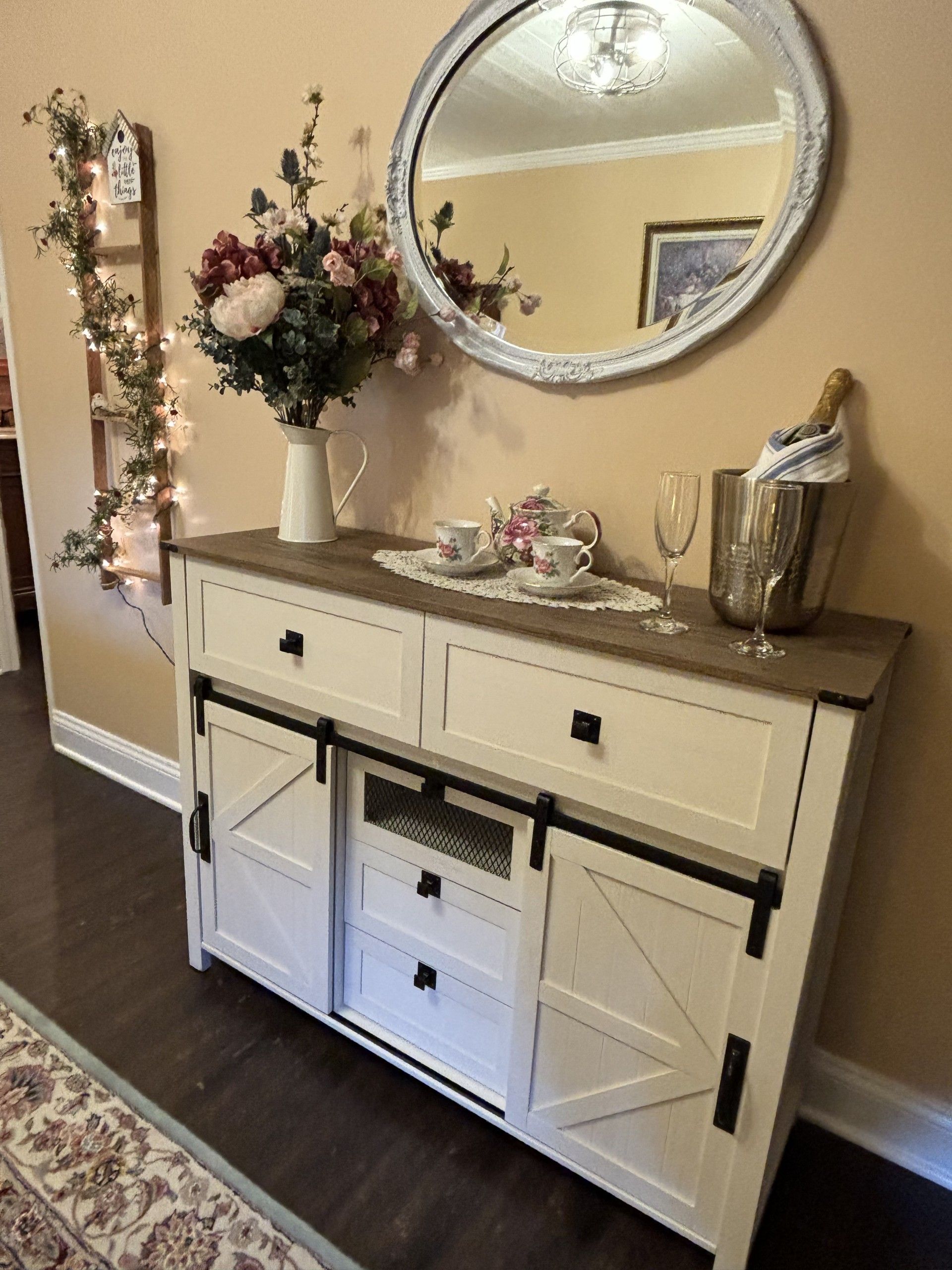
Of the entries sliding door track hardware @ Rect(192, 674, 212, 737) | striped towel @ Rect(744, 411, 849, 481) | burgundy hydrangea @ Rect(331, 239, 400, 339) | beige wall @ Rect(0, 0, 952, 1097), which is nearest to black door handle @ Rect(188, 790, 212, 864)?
sliding door track hardware @ Rect(192, 674, 212, 737)

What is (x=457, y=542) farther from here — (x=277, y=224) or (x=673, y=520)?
(x=277, y=224)

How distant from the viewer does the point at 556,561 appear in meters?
1.30

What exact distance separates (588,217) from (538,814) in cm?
110

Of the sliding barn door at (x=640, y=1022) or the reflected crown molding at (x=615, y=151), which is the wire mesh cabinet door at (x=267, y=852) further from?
the reflected crown molding at (x=615, y=151)

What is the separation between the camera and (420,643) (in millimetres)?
1294

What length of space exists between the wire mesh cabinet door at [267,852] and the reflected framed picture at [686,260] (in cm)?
105

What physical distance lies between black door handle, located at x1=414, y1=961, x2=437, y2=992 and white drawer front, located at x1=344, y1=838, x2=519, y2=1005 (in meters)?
0.01

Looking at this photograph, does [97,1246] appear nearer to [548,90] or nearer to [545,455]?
[545,455]

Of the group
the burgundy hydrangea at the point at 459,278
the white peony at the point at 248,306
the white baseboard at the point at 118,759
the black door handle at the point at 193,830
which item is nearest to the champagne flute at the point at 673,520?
the burgundy hydrangea at the point at 459,278

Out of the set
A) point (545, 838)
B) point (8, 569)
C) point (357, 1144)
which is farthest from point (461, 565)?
point (8, 569)

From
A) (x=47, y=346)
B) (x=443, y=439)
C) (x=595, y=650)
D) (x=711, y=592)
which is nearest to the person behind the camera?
(x=595, y=650)

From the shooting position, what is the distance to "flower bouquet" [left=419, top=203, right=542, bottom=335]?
157cm

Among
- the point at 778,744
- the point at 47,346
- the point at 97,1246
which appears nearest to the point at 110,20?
the point at 47,346

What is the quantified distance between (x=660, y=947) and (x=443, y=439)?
113 cm
